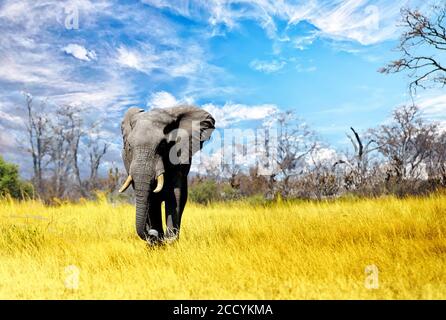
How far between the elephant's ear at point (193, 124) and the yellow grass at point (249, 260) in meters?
1.74

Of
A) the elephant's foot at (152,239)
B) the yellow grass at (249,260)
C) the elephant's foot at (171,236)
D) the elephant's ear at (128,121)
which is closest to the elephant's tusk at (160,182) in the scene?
the elephant's foot at (152,239)

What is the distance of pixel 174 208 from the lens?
8422mm

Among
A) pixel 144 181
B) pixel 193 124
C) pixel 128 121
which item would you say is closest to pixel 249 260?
pixel 144 181

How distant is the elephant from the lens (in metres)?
7.92

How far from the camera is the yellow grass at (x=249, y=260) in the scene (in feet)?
17.3

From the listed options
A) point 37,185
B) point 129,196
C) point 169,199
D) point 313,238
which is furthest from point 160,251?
point 37,185

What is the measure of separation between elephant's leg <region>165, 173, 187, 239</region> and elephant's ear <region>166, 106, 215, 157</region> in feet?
2.26

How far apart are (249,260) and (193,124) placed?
332cm

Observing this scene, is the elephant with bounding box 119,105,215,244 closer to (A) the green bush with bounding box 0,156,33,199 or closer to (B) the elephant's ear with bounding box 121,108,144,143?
(B) the elephant's ear with bounding box 121,108,144,143

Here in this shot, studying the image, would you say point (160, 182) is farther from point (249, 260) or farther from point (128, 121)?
point (249, 260)

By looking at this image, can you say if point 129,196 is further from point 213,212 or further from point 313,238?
point 313,238
